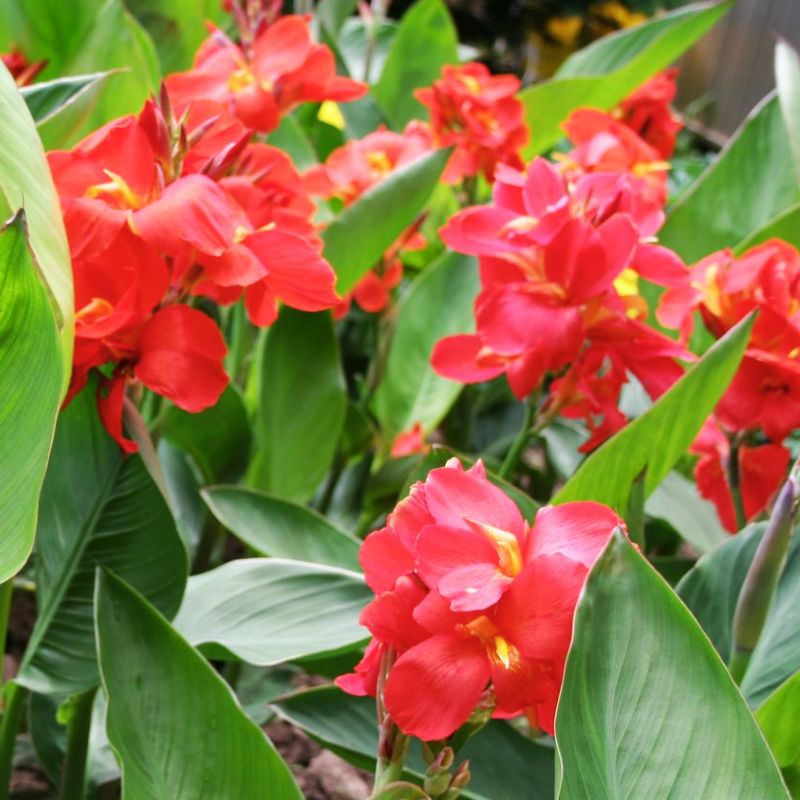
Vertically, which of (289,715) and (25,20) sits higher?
(25,20)

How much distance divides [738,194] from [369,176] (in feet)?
1.20

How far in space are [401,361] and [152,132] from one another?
543mm

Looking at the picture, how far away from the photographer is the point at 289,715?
0.67 m

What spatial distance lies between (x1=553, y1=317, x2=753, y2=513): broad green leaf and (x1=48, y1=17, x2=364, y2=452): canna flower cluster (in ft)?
0.62

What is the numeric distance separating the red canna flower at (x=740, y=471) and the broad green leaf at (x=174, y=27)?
Answer: 910 mm

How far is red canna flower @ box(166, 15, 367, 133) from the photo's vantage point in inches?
36.1

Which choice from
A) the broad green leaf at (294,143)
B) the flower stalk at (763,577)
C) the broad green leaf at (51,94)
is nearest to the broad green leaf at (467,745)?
the flower stalk at (763,577)

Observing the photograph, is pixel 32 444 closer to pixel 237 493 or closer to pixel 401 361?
pixel 237 493

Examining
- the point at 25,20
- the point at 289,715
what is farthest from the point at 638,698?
the point at 25,20

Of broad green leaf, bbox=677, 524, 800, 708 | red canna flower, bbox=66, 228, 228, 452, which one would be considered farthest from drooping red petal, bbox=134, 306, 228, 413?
broad green leaf, bbox=677, 524, 800, 708

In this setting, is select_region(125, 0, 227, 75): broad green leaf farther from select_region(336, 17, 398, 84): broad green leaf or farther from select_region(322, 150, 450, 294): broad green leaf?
select_region(322, 150, 450, 294): broad green leaf

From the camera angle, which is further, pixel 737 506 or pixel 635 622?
pixel 737 506

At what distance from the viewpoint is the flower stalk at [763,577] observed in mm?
510

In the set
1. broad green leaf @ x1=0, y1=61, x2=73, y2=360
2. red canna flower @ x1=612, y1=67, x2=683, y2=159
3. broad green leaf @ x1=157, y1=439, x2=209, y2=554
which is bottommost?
broad green leaf @ x1=157, y1=439, x2=209, y2=554
